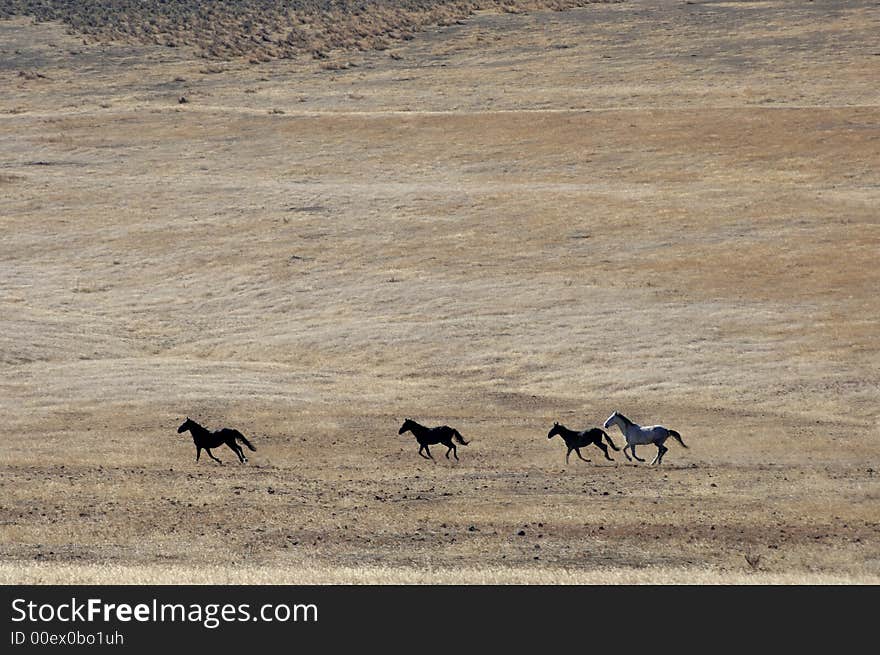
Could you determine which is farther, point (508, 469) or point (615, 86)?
point (615, 86)

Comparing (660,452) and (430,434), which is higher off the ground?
(430,434)

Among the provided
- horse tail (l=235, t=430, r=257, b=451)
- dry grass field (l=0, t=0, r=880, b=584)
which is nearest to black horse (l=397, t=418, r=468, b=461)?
dry grass field (l=0, t=0, r=880, b=584)

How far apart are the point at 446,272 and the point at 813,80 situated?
3450 centimetres

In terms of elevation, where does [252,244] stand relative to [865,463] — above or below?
above

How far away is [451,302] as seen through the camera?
130 feet

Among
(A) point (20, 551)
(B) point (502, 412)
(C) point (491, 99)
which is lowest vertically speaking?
(A) point (20, 551)

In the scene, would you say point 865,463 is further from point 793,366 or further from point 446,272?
point 446,272

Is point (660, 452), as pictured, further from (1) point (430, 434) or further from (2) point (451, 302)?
(2) point (451, 302)

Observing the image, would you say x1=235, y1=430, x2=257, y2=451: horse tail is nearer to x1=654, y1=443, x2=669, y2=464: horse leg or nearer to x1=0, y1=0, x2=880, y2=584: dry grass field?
x1=0, y1=0, x2=880, y2=584: dry grass field

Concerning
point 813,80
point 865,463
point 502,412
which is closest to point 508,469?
point 502,412

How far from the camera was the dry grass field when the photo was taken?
778 inches

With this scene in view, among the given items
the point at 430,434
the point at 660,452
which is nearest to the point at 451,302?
the point at 430,434

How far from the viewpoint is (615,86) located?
70375mm

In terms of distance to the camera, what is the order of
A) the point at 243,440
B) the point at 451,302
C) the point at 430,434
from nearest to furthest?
the point at 243,440
the point at 430,434
the point at 451,302
